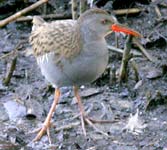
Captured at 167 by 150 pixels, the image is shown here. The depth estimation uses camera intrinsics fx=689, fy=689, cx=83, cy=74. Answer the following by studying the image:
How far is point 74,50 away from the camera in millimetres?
6145

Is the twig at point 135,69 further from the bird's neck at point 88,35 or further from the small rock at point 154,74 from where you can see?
the bird's neck at point 88,35

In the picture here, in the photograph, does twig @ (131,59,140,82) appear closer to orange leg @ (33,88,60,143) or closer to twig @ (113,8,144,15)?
orange leg @ (33,88,60,143)

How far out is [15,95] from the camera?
7184 millimetres

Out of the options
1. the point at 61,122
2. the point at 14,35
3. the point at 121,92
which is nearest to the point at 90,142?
the point at 61,122

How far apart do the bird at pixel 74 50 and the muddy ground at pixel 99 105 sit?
0.20 m

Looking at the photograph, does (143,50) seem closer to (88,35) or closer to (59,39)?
(88,35)

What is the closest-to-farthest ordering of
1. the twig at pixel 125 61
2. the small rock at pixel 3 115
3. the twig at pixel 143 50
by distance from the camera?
the small rock at pixel 3 115, the twig at pixel 125 61, the twig at pixel 143 50

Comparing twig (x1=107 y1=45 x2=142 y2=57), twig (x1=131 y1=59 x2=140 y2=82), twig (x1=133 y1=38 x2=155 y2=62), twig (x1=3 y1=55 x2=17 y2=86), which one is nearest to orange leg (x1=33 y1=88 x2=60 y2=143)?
twig (x1=3 y1=55 x2=17 y2=86)

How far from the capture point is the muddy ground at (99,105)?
632cm

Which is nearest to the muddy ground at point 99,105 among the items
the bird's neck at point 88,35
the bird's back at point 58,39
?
the bird's back at point 58,39

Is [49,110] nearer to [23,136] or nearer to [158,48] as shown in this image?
[23,136]

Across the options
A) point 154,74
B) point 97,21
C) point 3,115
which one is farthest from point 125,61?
point 3,115

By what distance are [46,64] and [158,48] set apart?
2042 millimetres

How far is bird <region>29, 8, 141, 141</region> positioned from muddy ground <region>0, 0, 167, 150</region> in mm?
198
